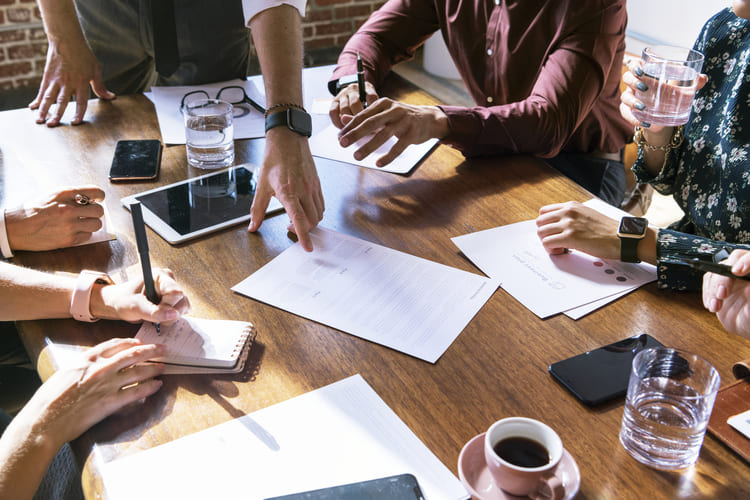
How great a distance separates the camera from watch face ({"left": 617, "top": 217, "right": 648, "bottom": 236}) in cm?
114

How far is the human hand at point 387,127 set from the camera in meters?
1.43

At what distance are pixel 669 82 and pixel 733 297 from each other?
431 mm

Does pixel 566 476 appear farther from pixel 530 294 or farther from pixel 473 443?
pixel 530 294

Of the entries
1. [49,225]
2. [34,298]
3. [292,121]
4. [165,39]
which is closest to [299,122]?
[292,121]

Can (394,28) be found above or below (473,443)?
above

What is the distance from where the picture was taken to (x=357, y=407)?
850mm

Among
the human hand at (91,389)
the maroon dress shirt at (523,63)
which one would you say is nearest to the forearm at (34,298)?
the human hand at (91,389)

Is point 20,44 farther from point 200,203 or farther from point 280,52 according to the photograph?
point 200,203

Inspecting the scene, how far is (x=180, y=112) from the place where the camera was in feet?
5.48

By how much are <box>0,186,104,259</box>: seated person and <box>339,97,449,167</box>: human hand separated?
56cm

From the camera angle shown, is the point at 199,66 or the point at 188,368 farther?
the point at 199,66

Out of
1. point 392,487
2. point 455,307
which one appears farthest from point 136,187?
point 392,487

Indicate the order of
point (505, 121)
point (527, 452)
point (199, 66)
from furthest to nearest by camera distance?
point (199, 66), point (505, 121), point (527, 452)

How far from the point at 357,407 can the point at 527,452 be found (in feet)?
0.76
